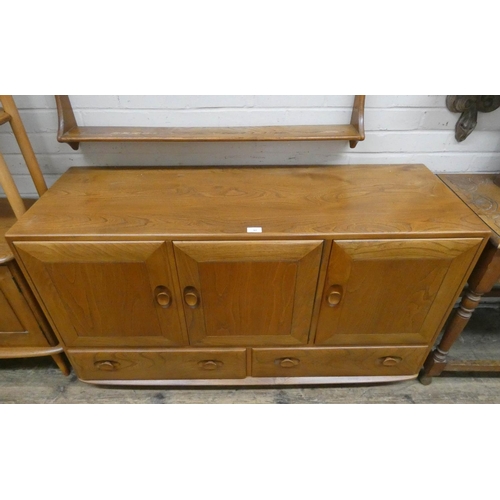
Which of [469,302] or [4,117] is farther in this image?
[469,302]

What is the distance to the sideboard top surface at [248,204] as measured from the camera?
2.83 ft

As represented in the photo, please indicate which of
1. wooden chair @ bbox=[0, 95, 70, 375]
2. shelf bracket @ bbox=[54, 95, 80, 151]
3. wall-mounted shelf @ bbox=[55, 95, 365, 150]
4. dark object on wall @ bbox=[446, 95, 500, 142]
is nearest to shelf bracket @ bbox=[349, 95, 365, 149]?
wall-mounted shelf @ bbox=[55, 95, 365, 150]

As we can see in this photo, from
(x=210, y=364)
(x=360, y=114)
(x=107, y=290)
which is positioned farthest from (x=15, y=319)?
(x=360, y=114)

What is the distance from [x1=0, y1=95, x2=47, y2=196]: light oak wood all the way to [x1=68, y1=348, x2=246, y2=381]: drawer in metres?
0.61

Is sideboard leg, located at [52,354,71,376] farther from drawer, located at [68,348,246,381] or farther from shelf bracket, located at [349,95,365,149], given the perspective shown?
shelf bracket, located at [349,95,365,149]

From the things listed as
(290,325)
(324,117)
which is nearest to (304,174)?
(324,117)

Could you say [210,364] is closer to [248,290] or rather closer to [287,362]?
[287,362]

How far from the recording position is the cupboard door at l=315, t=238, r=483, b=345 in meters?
0.88

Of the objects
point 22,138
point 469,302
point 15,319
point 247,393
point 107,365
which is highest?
point 22,138

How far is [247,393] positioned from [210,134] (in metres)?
0.98

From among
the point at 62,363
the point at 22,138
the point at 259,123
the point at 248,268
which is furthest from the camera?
the point at 62,363

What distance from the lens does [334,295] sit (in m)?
0.97

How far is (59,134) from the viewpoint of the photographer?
104 centimetres

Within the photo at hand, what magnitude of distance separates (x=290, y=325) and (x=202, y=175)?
59cm
